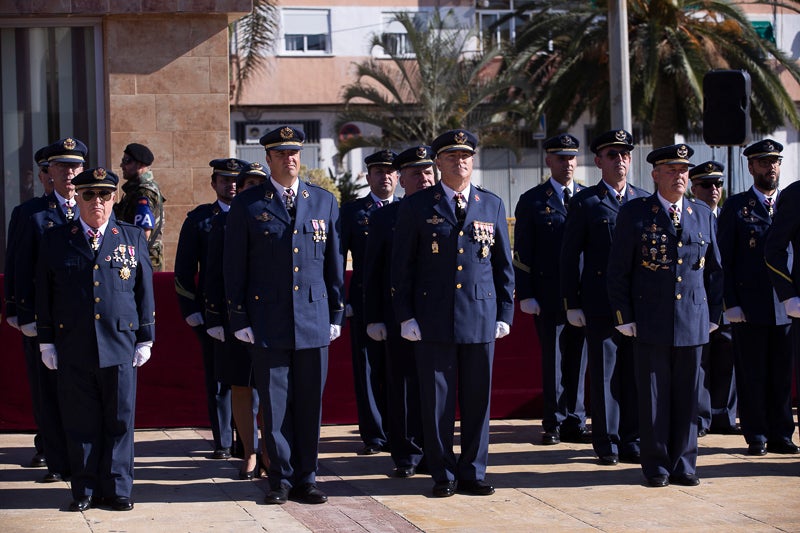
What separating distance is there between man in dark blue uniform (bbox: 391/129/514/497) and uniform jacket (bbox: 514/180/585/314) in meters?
1.74

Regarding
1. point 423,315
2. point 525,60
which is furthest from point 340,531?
point 525,60

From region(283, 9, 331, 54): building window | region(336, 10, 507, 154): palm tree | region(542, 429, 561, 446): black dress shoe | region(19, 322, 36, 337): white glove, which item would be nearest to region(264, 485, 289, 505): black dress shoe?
region(19, 322, 36, 337): white glove

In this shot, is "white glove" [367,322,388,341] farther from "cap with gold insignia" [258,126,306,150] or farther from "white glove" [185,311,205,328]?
"cap with gold insignia" [258,126,306,150]

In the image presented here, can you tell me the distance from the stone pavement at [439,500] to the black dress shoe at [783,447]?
0.50 ft

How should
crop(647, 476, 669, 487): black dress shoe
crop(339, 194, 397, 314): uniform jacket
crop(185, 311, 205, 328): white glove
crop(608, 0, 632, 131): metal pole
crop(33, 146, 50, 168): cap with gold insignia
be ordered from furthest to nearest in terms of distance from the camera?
1. crop(608, 0, 632, 131): metal pole
2. crop(339, 194, 397, 314): uniform jacket
3. crop(185, 311, 205, 328): white glove
4. crop(33, 146, 50, 168): cap with gold insignia
5. crop(647, 476, 669, 487): black dress shoe

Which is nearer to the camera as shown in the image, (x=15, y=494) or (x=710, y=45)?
(x=15, y=494)

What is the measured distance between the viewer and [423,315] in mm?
7953

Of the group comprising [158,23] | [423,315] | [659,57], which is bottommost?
[423,315]

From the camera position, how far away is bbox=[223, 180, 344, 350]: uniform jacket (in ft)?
25.2

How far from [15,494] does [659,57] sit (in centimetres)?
2126

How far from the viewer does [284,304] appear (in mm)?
7691

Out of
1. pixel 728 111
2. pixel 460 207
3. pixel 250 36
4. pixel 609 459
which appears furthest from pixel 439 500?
pixel 250 36

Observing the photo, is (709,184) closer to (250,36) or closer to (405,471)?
(405,471)

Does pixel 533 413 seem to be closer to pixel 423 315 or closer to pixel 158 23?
pixel 423 315
